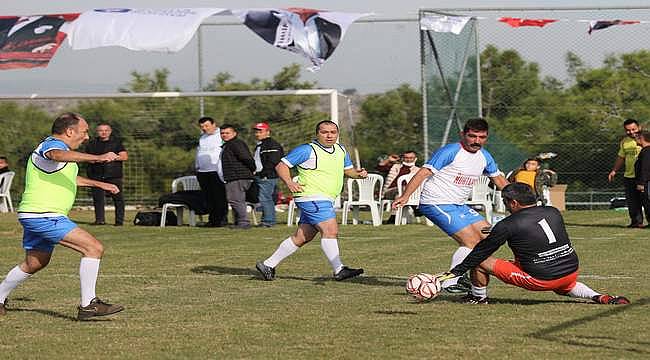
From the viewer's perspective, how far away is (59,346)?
8.94 metres

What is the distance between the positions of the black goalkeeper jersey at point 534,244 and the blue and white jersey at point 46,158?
129 inches

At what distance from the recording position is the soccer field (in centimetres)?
863

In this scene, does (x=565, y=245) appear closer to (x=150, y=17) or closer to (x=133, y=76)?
(x=150, y=17)

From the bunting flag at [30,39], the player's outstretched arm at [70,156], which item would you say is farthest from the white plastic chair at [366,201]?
the player's outstretched arm at [70,156]

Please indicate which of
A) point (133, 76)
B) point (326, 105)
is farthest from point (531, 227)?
point (133, 76)

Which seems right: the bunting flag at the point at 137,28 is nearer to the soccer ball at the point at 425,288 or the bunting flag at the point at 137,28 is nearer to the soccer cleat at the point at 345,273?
the soccer cleat at the point at 345,273

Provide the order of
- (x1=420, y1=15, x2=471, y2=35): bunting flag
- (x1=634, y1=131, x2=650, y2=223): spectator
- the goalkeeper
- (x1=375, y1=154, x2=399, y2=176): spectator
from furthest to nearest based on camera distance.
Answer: (x1=375, y1=154, x2=399, y2=176): spectator < (x1=420, y1=15, x2=471, y2=35): bunting flag < (x1=634, y1=131, x2=650, y2=223): spectator < the goalkeeper

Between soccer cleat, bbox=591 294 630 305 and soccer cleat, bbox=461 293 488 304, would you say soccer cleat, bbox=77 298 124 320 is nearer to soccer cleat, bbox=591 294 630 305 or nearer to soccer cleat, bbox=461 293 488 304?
soccer cleat, bbox=461 293 488 304

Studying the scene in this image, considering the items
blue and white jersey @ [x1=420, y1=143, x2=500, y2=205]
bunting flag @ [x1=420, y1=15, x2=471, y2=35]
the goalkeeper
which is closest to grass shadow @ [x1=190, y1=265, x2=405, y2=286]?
blue and white jersey @ [x1=420, y1=143, x2=500, y2=205]

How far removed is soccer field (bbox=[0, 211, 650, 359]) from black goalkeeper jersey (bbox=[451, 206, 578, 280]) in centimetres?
36

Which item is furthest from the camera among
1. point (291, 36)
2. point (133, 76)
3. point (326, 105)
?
point (133, 76)

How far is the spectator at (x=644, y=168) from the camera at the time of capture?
70.8ft

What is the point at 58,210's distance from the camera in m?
10.4

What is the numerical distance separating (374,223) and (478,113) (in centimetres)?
375
